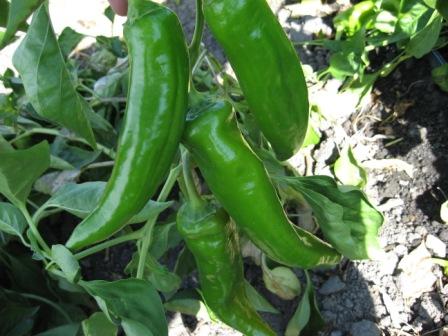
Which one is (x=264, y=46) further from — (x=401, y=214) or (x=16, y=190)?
(x=401, y=214)

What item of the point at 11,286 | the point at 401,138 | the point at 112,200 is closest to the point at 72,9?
the point at 11,286

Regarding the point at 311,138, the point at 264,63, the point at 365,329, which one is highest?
the point at 264,63

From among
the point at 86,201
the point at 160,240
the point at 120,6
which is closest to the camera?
the point at 120,6

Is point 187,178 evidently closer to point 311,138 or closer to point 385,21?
point 311,138

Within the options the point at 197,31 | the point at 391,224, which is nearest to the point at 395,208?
the point at 391,224

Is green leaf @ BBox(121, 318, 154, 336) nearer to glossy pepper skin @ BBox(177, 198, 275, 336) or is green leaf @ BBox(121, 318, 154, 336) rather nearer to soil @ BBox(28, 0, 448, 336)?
glossy pepper skin @ BBox(177, 198, 275, 336)

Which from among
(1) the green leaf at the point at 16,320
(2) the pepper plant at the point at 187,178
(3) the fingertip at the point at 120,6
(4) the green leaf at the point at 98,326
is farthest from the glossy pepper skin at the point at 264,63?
(1) the green leaf at the point at 16,320

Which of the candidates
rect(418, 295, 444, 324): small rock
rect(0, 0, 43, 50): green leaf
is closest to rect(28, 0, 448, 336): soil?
rect(418, 295, 444, 324): small rock
